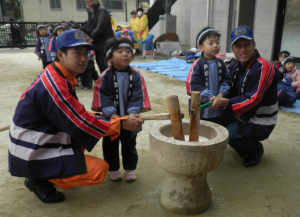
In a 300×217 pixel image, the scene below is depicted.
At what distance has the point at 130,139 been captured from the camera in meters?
2.65

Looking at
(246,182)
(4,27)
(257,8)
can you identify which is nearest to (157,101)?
(246,182)

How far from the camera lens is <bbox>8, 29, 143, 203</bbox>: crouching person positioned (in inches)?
79.3

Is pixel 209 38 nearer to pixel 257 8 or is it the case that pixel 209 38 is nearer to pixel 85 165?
pixel 85 165

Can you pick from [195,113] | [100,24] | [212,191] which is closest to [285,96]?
[212,191]

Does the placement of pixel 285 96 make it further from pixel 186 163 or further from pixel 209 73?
pixel 186 163

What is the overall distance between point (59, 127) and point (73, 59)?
1.85 feet

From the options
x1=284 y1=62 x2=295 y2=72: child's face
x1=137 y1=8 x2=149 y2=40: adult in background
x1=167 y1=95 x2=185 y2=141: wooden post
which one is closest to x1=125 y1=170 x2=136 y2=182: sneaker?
x1=167 y1=95 x2=185 y2=141: wooden post

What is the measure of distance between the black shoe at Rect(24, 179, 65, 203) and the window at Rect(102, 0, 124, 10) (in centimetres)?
Answer: 2660

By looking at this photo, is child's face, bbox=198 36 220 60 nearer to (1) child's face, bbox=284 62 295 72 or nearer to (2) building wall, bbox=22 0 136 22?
(1) child's face, bbox=284 62 295 72

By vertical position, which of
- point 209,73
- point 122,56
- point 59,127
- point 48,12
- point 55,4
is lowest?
point 59,127

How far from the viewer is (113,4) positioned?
27.0 metres

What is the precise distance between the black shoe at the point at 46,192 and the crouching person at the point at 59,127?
153 millimetres

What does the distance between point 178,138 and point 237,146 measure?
3.50 feet

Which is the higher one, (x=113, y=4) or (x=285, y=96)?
(x=113, y=4)
